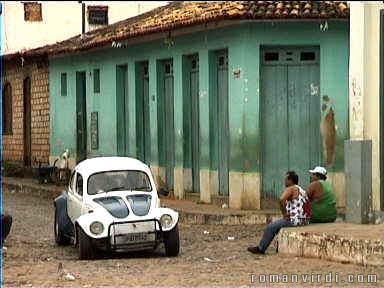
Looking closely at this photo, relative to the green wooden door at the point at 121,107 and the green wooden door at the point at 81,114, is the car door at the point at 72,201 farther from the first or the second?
the green wooden door at the point at 81,114

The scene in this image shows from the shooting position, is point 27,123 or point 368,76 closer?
point 368,76

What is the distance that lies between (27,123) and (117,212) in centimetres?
1720

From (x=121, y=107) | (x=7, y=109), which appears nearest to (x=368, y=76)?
(x=121, y=107)

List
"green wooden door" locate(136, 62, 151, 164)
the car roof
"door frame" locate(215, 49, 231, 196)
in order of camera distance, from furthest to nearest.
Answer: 1. "green wooden door" locate(136, 62, 151, 164)
2. "door frame" locate(215, 49, 231, 196)
3. the car roof

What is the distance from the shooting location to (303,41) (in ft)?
53.5

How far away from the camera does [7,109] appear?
30.3 metres

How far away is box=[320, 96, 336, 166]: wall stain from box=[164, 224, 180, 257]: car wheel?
5152 millimetres

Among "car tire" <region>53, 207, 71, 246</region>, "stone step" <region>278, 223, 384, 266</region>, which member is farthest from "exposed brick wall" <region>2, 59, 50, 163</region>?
"stone step" <region>278, 223, 384, 266</region>

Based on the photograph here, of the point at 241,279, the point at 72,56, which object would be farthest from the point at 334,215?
the point at 72,56

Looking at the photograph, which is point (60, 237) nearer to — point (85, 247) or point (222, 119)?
point (85, 247)

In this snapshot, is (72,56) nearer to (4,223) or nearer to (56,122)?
(56,122)

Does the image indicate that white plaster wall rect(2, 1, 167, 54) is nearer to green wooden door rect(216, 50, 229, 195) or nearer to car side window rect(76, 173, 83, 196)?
green wooden door rect(216, 50, 229, 195)

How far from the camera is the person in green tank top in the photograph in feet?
40.9

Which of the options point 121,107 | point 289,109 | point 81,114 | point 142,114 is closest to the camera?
point 289,109
